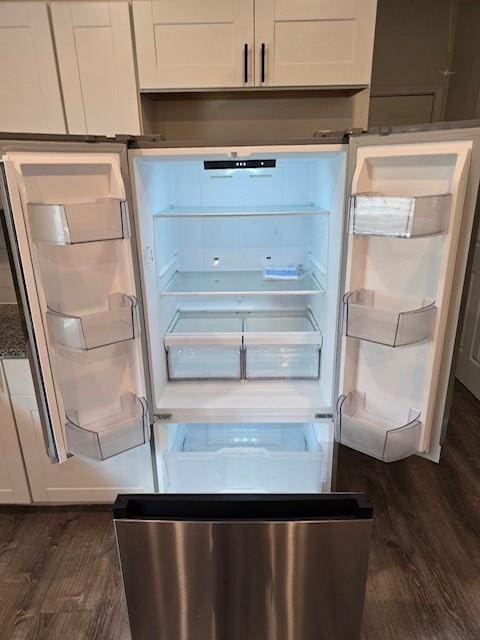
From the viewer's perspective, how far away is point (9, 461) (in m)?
1.76

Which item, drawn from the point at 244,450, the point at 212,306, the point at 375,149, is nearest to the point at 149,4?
the point at 375,149

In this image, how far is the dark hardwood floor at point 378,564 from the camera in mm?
1432

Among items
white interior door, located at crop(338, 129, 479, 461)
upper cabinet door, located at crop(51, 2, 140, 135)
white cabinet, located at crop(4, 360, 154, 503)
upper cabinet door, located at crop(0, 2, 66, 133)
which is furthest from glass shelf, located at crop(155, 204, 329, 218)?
white cabinet, located at crop(4, 360, 154, 503)

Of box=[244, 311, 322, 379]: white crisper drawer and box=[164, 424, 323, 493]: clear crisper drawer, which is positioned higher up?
box=[244, 311, 322, 379]: white crisper drawer

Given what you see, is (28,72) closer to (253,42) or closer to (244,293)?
(253,42)

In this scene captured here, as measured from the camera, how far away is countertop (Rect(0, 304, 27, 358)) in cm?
161

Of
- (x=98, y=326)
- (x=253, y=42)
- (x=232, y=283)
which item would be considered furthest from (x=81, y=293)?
(x=253, y=42)

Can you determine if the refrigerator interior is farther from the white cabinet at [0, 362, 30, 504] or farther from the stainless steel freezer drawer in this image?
the white cabinet at [0, 362, 30, 504]

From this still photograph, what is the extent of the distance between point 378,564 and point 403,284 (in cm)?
117

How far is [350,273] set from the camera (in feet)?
4.32

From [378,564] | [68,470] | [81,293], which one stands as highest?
[81,293]

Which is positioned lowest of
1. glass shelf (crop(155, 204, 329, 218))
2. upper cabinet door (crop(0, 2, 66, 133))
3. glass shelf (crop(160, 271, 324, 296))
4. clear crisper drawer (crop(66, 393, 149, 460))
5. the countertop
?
clear crisper drawer (crop(66, 393, 149, 460))

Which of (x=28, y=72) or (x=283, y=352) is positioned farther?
(x=283, y=352)

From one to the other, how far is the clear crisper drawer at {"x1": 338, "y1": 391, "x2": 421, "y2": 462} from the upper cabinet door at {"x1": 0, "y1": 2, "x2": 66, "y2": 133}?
5.39 feet
